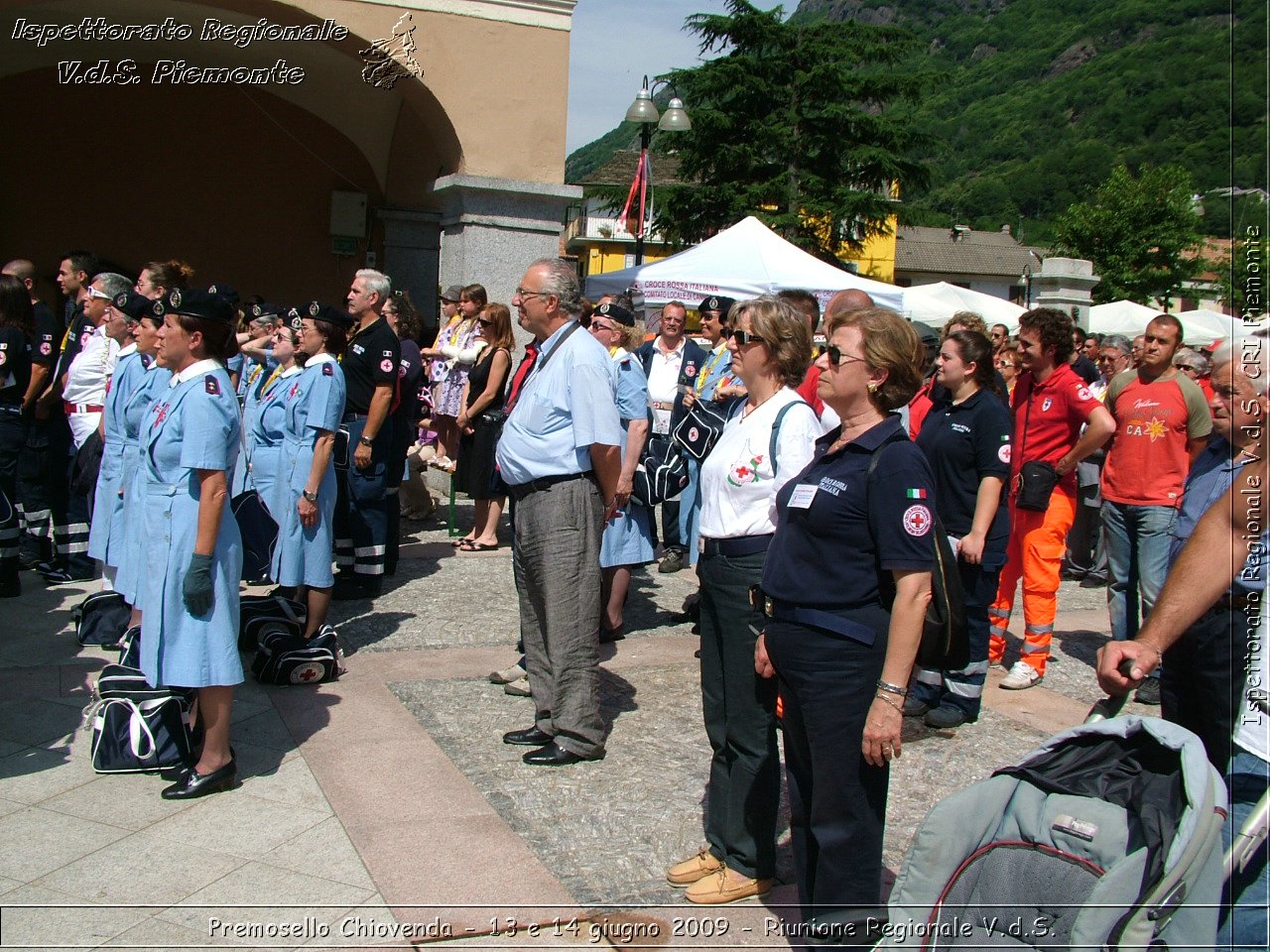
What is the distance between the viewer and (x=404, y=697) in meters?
5.79

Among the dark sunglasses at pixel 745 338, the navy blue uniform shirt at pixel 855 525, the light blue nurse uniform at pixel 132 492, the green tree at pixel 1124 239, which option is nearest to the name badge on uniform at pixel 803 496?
the navy blue uniform shirt at pixel 855 525

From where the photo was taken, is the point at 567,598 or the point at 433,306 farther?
the point at 433,306

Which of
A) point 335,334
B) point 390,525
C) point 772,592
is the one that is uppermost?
point 335,334

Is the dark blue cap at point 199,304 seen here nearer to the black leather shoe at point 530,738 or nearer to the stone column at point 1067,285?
the black leather shoe at point 530,738

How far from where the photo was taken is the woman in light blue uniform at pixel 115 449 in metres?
6.17

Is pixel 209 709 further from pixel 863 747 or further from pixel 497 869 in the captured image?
pixel 863 747

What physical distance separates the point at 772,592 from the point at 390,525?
517 cm

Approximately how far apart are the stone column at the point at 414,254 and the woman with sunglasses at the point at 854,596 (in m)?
11.6

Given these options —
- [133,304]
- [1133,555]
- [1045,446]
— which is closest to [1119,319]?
[1133,555]

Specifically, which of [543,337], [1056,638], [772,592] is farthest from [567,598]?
[1056,638]

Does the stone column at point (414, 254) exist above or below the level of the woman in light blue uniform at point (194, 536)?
above

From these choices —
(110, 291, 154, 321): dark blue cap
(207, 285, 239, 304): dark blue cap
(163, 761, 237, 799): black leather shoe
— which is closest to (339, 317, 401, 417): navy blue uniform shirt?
(110, 291, 154, 321): dark blue cap

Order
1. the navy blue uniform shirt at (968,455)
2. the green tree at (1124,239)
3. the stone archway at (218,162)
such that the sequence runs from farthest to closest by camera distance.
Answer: the green tree at (1124,239), the stone archway at (218,162), the navy blue uniform shirt at (968,455)

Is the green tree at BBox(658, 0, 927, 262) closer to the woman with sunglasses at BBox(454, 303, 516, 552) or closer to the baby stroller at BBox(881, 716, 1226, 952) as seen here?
the woman with sunglasses at BBox(454, 303, 516, 552)
